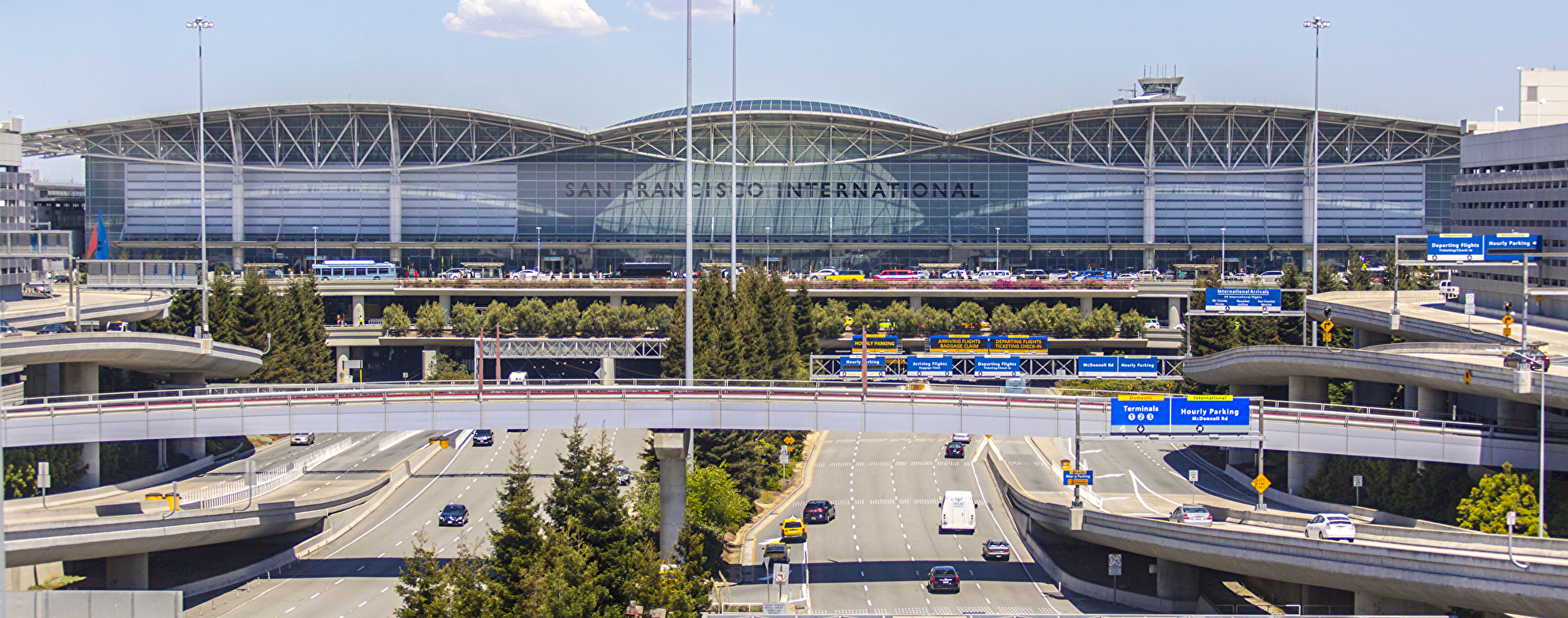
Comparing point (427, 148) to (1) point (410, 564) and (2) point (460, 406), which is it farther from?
(1) point (410, 564)

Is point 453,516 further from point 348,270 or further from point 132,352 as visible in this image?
point 348,270

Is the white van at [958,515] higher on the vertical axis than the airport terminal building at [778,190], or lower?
lower

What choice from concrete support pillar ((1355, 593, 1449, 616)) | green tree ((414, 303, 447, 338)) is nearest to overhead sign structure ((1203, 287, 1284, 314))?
concrete support pillar ((1355, 593, 1449, 616))

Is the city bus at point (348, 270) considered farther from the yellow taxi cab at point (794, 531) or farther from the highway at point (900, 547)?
the yellow taxi cab at point (794, 531)

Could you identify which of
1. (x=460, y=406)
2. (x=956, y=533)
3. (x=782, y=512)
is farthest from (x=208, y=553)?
(x=956, y=533)

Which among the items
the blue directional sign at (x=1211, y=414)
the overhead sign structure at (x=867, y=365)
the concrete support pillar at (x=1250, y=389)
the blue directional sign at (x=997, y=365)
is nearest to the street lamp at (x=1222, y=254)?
the concrete support pillar at (x=1250, y=389)

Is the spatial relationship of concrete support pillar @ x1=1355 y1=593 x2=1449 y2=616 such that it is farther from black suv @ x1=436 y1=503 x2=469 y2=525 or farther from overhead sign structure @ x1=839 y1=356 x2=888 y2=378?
black suv @ x1=436 y1=503 x2=469 y2=525

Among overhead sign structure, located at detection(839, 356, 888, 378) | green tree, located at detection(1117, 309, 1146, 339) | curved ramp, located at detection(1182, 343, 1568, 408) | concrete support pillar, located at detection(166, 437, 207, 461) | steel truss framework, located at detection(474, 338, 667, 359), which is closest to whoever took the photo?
curved ramp, located at detection(1182, 343, 1568, 408)
